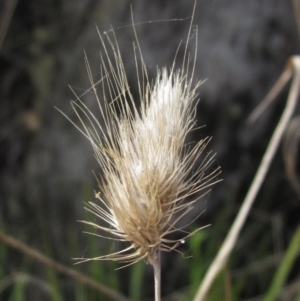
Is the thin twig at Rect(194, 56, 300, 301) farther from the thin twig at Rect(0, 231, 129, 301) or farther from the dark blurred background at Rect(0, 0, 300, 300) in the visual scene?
the dark blurred background at Rect(0, 0, 300, 300)

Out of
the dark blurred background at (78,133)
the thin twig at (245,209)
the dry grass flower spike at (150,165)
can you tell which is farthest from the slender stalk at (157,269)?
the dark blurred background at (78,133)

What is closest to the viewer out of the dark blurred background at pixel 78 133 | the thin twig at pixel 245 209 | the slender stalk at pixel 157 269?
the slender stalk at pixel 157 269

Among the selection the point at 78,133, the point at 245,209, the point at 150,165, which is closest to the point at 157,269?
the point at 150,165

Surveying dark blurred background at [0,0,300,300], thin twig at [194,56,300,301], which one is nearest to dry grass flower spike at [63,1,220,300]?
thin twig at [194,56,300,301]

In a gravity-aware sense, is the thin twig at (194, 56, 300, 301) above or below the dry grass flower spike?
below

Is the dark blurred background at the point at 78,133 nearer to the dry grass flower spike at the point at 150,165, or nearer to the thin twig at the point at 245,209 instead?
the thin twig at the point at 245,209

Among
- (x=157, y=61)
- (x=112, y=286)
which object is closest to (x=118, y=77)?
(x=157, y=61)
